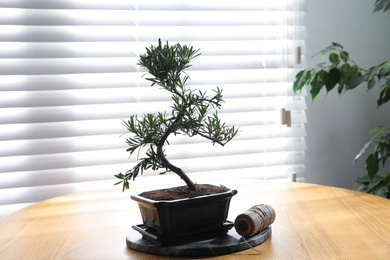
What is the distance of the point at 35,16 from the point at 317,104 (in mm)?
1574

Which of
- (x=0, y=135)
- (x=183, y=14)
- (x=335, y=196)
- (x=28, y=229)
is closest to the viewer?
(x=28, y=229)

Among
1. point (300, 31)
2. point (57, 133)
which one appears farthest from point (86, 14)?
point (300, 31)

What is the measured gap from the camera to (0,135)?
1.96 m

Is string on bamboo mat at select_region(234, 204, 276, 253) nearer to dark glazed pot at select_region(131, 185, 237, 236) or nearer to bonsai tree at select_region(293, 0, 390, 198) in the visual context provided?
dark glazed pot at select_region(131, 185, 237, 236)

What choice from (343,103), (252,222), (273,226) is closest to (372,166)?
(343,103)

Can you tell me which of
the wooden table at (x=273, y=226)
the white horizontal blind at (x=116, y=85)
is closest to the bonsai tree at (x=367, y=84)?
the white horizontal blind at (x=116, y=85)

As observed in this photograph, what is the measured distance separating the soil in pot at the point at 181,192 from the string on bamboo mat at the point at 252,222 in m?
0.08

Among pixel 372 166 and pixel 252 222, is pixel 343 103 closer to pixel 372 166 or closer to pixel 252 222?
pixel 372 166

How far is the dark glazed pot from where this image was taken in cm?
87

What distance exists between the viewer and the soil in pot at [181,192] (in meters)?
0.91

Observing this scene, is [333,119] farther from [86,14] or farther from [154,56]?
[154,56]

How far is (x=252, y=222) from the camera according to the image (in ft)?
2.93

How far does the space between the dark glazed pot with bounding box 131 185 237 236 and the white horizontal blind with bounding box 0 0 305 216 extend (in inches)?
47.7

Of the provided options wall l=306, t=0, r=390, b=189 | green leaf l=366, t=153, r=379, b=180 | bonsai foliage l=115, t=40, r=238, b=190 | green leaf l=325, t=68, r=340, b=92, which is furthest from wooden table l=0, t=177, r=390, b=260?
wall l=306, t=0, r=390, b=189
